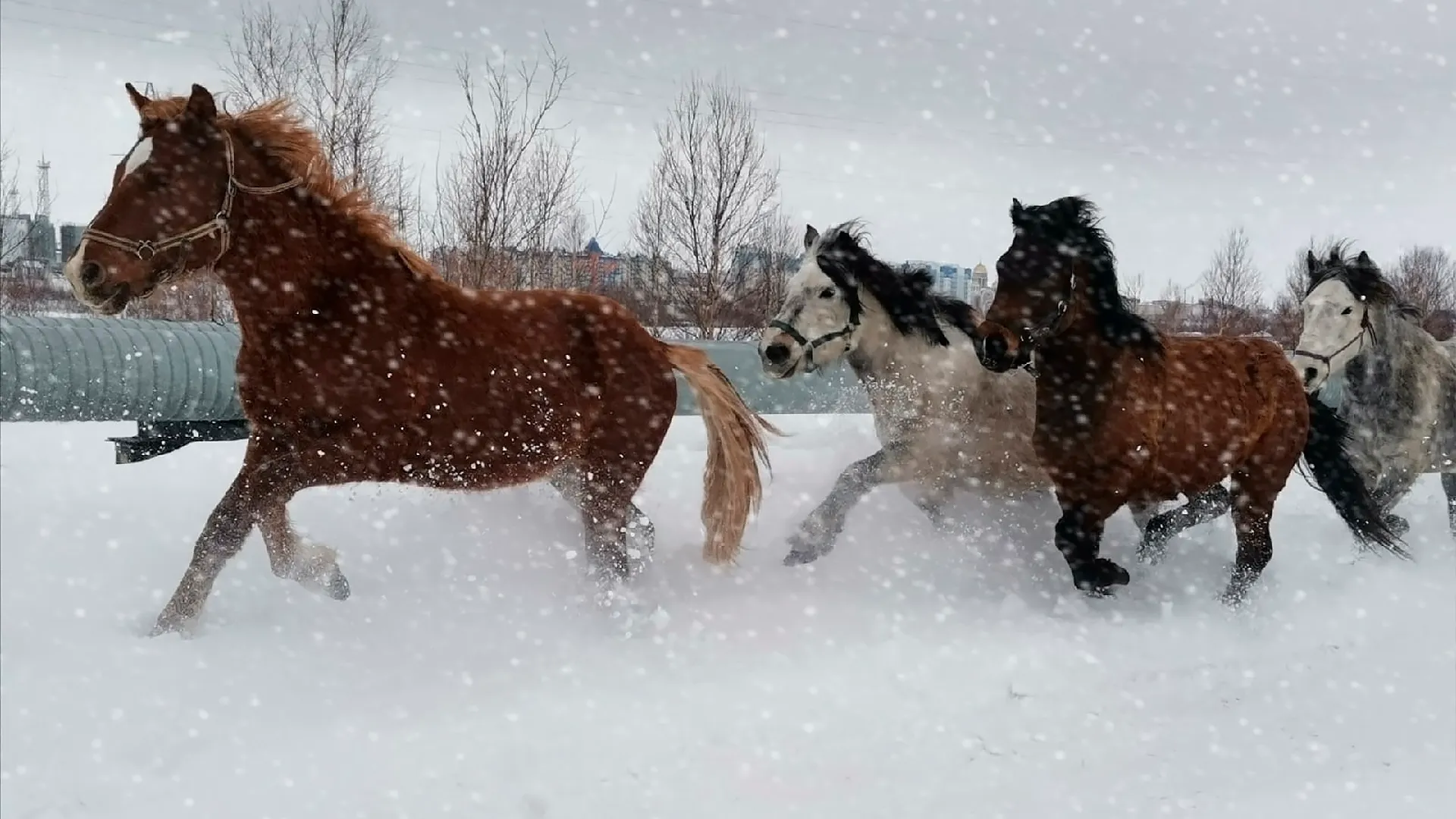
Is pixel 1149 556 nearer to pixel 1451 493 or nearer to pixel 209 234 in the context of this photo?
pixel 1451 493

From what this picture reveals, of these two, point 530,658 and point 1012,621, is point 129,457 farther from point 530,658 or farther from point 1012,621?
point 1012,621

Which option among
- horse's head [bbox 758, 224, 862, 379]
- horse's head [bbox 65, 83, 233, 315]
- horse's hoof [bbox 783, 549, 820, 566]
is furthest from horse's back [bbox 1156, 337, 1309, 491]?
horse's head [bbox 65, 83, 233, 315]

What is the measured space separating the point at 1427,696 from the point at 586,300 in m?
3.63

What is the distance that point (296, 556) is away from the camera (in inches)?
143

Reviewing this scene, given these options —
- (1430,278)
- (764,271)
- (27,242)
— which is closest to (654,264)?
(764,271)

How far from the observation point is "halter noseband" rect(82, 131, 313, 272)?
303 centimetres

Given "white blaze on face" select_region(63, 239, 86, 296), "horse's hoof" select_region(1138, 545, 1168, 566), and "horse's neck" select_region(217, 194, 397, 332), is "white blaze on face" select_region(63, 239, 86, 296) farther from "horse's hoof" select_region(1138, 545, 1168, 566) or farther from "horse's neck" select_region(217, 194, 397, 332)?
"horse's hoof" select_region(1138, 545, 1168, 566)

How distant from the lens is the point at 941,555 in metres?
5.07

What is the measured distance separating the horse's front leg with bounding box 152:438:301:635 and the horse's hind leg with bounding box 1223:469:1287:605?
4.10m

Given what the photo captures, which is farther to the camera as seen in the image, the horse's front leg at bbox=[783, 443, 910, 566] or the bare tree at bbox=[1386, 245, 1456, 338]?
the bare tree at bbox=[1386, 245, 1456, 338]

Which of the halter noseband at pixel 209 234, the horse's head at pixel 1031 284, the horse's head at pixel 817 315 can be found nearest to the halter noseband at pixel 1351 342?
the horse's head at pixel 1031 284

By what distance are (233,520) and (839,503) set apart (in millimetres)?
2581

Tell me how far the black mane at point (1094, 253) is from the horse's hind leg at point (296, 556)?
2.96 metres

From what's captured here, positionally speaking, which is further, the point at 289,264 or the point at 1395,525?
the point at 1395,525
